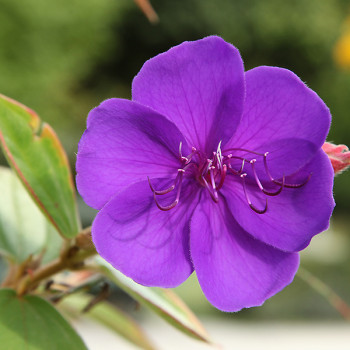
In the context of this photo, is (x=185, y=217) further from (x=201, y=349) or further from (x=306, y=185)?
(x=201, y=349)

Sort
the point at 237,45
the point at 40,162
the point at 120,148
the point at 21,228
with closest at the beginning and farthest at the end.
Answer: the point at 120,148 → the point at 40,162 → the point at 21,228 → the point at 237,45

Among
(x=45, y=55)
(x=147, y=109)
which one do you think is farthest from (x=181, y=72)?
(x=45, y=55)

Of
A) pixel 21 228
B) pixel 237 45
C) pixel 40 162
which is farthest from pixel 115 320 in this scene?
pixel 237 45

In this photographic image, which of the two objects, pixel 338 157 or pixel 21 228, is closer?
pixel 338 157

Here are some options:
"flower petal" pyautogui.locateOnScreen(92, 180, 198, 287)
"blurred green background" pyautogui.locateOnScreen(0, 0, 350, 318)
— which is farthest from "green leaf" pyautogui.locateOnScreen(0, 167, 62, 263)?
"blurred green background" pyautogui.locateOnScreen(0, 0, 350, 318)

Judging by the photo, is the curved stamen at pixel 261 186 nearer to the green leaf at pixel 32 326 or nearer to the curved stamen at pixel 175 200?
the curved stamen at pixel 175 200

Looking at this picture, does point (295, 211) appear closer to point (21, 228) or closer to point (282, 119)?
point (282, 119)

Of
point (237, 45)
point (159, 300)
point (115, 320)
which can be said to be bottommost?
point (237, 45)
